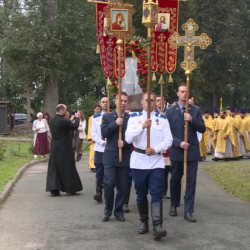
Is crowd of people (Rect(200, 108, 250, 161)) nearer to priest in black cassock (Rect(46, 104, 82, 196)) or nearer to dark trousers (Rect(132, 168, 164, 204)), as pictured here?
priest in black cassock (Rect(46, 104, 82, 196))

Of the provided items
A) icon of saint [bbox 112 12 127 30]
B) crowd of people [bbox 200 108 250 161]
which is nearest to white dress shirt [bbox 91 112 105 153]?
icon of saint [bbox 112 12 127 30]

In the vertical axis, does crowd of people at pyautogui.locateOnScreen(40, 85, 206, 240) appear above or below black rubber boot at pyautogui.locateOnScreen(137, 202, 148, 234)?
above

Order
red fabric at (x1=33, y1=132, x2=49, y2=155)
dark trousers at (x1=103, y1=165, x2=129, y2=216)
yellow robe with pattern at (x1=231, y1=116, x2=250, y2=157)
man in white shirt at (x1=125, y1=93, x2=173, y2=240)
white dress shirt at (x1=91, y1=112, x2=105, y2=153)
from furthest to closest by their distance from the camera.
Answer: yellow robe with pattern at (x1=231, y1=116, x2=250, y2=157)
red fabric at (x1=33, y1=132, x2=49, y2=155)
white dress shirt at (x1=91, y1=112, x2=105, y2=153)
dark trousers at (x1=103, y1=165, x2=129, y2=216)
man in white shirt at (x1=125, y1=93, x2=173, y2=240)

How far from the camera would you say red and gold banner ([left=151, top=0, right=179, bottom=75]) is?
12844mm

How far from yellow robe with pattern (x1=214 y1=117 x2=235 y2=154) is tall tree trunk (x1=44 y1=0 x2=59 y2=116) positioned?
44.9ft

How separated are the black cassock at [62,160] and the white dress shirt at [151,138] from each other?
3655 millimetres

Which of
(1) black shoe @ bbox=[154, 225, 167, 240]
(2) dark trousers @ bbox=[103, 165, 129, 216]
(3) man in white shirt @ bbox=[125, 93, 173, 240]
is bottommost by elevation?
(1) black shoe @ bbox=[154, 225, 167, 240]

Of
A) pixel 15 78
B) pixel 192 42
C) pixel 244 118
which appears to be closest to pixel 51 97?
pixel 15 78

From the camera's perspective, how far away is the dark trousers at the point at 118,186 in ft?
25.4

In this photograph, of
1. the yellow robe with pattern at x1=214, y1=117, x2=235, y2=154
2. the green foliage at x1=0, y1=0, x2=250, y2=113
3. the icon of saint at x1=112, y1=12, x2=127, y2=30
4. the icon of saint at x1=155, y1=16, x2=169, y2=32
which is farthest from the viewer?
the green foliage at x1=0, y1=0, x2=250, y2=113

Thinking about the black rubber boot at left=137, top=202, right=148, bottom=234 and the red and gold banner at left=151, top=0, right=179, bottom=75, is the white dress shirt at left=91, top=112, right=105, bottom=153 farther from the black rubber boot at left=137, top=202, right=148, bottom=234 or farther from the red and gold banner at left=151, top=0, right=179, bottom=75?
the red and gold banner at left=151, top=0, right=179, bottom=75

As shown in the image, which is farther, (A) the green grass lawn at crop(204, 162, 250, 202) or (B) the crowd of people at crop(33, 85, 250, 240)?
(A) the green grass lawn at crop(204, 162, 250, 202)

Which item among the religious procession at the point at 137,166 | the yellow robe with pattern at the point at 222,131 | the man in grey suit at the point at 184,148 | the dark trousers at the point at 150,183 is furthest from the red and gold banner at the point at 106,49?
the yellow robe with pattern at the point at 222,131

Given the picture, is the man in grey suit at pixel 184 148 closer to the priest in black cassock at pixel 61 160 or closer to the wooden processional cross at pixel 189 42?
the wooden processional cross at pixel 189 42
